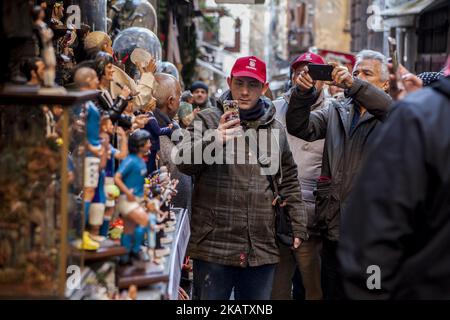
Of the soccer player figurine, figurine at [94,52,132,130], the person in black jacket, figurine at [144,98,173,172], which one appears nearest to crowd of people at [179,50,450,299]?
the person in black jacket

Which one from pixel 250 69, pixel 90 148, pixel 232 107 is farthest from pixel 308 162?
pixel 90 148

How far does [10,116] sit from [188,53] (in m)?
17.7

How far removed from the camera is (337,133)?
20.4 feet

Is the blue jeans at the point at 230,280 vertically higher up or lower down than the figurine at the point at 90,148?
lower down

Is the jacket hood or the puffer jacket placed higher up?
the jacket hood

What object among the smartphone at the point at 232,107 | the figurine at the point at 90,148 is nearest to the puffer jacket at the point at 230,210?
the smartphone at the point at 232,107

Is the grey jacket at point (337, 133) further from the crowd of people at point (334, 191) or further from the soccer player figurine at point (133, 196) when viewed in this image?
the soccer player figurine at point (133, 196)

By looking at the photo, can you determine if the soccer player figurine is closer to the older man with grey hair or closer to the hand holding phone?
the hand holding phone

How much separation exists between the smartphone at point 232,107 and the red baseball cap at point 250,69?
25cm

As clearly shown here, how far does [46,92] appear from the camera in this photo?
3742 millimetres

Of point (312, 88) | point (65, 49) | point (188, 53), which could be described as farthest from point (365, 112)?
point (188, 53)

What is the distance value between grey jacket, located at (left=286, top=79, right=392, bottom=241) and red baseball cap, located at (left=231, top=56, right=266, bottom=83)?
0.56m

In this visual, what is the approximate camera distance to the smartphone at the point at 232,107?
5.12 m

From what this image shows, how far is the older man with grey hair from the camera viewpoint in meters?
5.88
